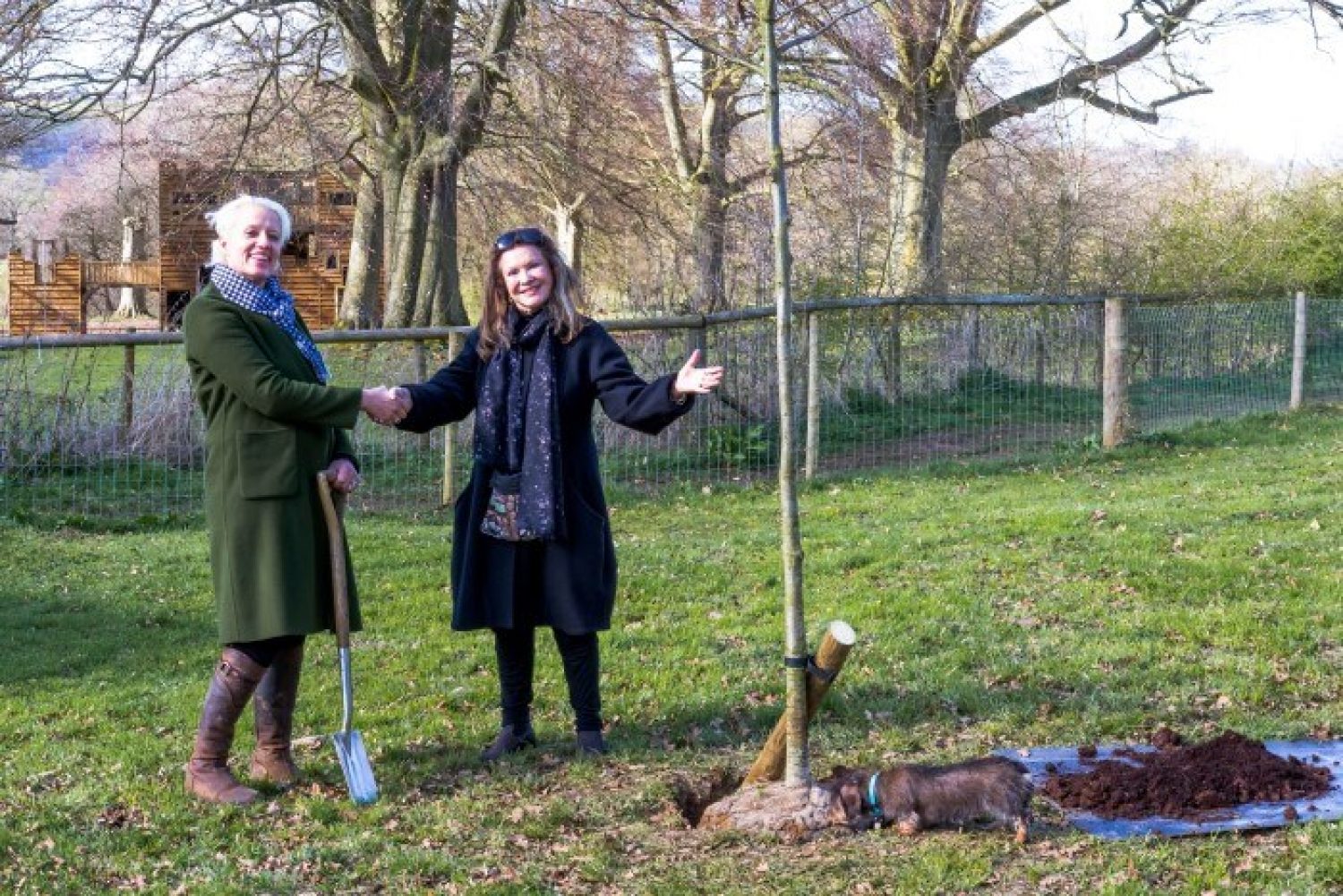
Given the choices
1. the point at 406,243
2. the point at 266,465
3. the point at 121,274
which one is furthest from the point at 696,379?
the point at 121,274

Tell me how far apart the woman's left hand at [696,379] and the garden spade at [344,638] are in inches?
50.9

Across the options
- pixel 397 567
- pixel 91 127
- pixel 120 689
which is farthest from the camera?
pixel 91 127

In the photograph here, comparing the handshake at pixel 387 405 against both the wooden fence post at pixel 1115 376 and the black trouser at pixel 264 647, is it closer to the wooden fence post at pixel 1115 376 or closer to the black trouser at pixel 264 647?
the black trouser at pixel 264 647

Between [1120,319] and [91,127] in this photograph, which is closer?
[1120,319]

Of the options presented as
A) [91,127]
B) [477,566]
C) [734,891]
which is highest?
[91,127]

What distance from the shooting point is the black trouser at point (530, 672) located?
5695mm

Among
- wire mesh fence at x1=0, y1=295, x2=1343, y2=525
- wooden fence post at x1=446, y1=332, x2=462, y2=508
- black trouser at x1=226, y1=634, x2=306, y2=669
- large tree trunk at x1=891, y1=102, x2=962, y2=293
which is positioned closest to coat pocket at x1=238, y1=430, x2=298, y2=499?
black trouser at x1=226, y1=634, x2=306, y2=669

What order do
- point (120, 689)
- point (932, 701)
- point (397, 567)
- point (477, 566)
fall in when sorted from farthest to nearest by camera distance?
point (397, 567)
point (120, 689)
point (932, 701)
point (477, 566)

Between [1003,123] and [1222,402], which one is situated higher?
[1003,123]

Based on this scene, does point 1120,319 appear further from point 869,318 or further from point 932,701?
point 932,701

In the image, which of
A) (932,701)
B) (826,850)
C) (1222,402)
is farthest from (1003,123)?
(826,850)

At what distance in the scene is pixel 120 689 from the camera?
270 inches

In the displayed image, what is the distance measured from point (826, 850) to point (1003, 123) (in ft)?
67.5

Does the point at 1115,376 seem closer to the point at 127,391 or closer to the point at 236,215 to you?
the point at 127,391
